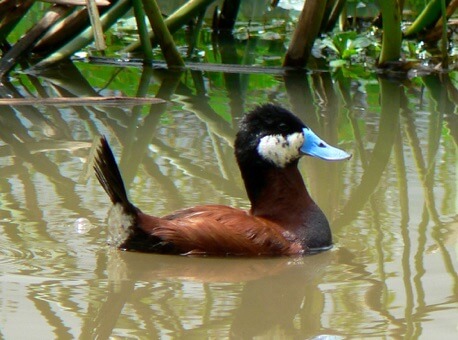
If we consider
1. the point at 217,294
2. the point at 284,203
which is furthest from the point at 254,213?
the point at 217,294

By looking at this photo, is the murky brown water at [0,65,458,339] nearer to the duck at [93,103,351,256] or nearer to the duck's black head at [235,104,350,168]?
the duck at [93,103,351,256]

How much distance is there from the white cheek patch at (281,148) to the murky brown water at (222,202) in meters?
0.49

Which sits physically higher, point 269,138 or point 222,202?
point 269,138

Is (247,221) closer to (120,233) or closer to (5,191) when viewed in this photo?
(120,233)

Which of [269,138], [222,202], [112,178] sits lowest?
[222,202]

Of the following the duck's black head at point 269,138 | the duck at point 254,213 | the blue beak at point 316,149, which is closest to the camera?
the duck at point 254,213

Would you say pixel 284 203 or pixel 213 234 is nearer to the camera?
pixel 213 234

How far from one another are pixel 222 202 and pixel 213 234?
3.05 ft

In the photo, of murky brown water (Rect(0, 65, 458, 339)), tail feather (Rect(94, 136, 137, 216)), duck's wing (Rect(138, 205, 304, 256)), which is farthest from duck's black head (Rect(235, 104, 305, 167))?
tail feather (Rect(94, 136, 137, 216))

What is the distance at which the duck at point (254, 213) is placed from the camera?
17.4 feet

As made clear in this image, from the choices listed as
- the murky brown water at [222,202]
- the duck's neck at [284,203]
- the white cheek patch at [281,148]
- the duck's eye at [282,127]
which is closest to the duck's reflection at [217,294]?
the murky brown water at [222,202]

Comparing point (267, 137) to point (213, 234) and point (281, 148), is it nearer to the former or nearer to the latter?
point (281, 148)

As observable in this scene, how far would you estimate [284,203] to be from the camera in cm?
560

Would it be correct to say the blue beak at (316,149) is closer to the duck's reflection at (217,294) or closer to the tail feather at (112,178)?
the duck's reflection at (217,294)
